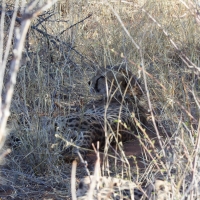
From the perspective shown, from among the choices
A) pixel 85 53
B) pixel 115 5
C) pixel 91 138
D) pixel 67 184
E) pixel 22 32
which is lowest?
pixel 67 184

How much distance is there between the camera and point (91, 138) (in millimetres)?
4336

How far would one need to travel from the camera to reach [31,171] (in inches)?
150

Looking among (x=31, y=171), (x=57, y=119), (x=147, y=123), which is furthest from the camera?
(x=147, y=123)

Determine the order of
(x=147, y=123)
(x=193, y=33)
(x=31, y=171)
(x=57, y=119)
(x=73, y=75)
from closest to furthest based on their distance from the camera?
(x=31, y=171) → (x=57, y=119) → (x=147, y=123) → (x=73, y=75) → (x=193, y=33)

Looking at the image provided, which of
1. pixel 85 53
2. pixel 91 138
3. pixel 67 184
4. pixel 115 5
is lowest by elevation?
pixel 67 184

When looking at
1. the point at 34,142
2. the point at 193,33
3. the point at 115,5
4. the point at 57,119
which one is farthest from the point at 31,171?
the point at 115,5

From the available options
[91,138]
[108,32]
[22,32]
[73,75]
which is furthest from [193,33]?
[22,32]

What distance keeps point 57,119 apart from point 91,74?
181 cm

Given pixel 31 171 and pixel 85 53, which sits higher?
pixel 85 53

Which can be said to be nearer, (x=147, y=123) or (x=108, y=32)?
(x=147, y=123)

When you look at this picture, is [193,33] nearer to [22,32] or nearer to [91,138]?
[91,138]

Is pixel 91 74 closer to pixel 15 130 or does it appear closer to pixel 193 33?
pixel 193 33

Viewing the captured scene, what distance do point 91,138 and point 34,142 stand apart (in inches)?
24.3

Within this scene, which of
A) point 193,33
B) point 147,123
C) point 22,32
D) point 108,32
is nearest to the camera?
point 22,32
